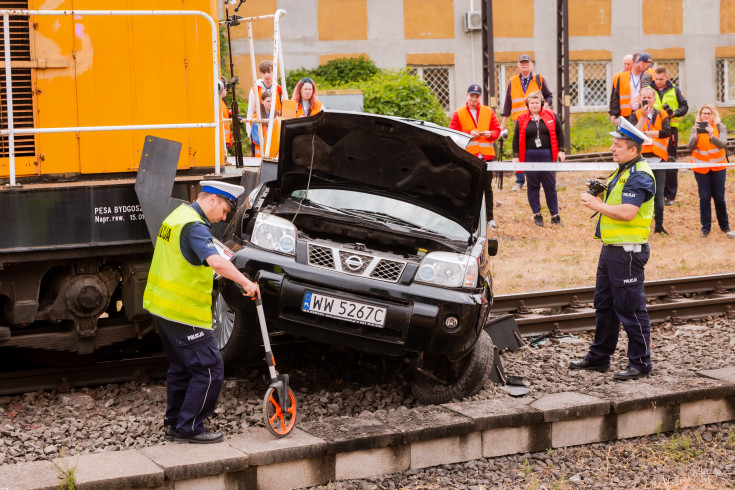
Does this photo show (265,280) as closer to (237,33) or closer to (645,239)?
(645,239)

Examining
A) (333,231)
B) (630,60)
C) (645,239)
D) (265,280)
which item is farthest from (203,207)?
(630,60)

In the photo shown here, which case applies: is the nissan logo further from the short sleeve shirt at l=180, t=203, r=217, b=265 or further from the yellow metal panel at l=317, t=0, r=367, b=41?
the yellow metal panel at l=317, t=0, r=367, b=41

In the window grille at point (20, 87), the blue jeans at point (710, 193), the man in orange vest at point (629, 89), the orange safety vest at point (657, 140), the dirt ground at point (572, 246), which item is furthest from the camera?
the man in orange vest at point (629, 89)

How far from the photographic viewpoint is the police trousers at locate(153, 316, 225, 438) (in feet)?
19.0

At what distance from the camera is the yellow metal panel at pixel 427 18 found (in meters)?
25.4

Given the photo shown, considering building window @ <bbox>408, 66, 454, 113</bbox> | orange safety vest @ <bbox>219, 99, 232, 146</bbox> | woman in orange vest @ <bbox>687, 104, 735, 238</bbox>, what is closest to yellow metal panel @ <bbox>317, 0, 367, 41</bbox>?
building window @ <bbox>408, 66, 454, 113</bbox>

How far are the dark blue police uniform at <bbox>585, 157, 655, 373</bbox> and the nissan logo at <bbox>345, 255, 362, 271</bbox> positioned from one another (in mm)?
2259

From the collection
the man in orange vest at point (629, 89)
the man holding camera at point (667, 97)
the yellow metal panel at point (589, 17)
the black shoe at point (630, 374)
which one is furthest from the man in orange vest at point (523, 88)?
the yellow metal panel at point (589, 17)

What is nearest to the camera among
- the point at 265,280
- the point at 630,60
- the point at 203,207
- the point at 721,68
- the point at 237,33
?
the point at 203,207

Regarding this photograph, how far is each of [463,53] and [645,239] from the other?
62.7 ft

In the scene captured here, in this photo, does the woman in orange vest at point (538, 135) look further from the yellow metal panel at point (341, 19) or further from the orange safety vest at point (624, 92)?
the yellow metal panel at point (341, 19)

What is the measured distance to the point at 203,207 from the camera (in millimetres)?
5867

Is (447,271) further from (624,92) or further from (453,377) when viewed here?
(624,92)

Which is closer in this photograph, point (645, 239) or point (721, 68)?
point (645, 239)
